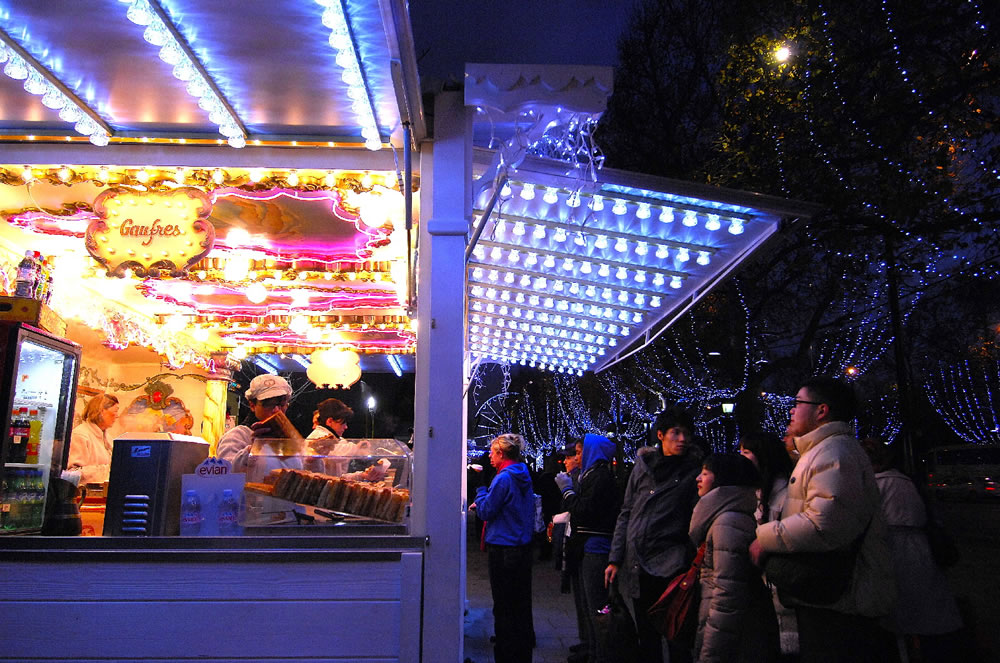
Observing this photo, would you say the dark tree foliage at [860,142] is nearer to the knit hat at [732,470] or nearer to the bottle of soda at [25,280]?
the knit hat at [732,470]

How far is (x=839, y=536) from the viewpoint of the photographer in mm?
3000

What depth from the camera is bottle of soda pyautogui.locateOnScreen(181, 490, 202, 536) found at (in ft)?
12.8

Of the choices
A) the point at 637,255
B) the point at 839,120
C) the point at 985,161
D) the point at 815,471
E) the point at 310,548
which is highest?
the point at 839,120

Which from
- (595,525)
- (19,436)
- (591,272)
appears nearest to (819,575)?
(595,525)

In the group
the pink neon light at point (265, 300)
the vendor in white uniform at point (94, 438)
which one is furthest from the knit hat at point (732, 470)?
the vendor in white uniform at point (94, 438)

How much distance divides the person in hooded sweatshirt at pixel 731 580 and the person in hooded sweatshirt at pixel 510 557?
91.2 inches

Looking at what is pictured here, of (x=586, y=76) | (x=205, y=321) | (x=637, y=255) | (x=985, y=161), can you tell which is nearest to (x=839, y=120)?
(x=985, y=161)

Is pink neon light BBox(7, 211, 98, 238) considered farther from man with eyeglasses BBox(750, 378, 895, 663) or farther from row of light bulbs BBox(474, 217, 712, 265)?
man with eyeglasses BBox(750, 378, 895, 663)

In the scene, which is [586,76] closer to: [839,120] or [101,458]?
[101,458]

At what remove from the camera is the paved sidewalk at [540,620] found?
680cm

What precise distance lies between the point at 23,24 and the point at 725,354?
59.6ft

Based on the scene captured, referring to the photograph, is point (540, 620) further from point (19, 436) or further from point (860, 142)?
point (860, 142)

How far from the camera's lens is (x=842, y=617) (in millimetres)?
3135

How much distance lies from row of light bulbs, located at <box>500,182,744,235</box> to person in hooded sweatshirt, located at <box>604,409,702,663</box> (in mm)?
1418
